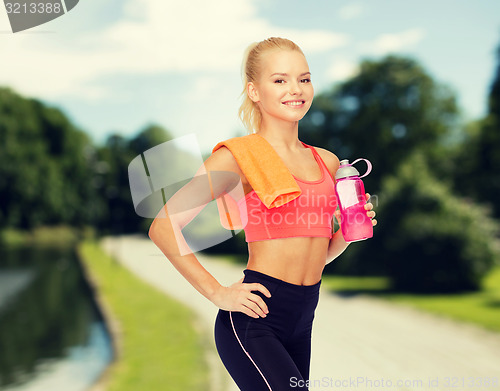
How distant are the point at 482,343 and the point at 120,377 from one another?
6.87 meters

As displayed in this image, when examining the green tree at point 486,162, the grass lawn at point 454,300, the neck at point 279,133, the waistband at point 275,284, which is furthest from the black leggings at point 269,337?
the green tree at point 486,162

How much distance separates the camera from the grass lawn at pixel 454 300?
13859mm

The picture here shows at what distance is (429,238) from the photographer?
1688cm

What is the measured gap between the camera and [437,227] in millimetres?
16797

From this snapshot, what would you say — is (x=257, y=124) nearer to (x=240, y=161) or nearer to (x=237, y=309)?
(x=240, y=161)

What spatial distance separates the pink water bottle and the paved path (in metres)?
3.07

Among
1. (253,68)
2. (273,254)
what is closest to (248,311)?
(273,254)

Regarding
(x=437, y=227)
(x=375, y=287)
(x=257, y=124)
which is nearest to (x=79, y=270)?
(x=375, y=287)

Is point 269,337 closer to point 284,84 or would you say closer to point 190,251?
point 190,251

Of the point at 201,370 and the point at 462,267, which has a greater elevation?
the point at 201,370

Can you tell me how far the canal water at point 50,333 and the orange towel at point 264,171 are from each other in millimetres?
10317

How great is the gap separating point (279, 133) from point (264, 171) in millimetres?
326

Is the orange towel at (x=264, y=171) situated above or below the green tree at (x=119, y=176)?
above

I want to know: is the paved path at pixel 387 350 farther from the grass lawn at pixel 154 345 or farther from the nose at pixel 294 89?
the nose at pixel 294 89
